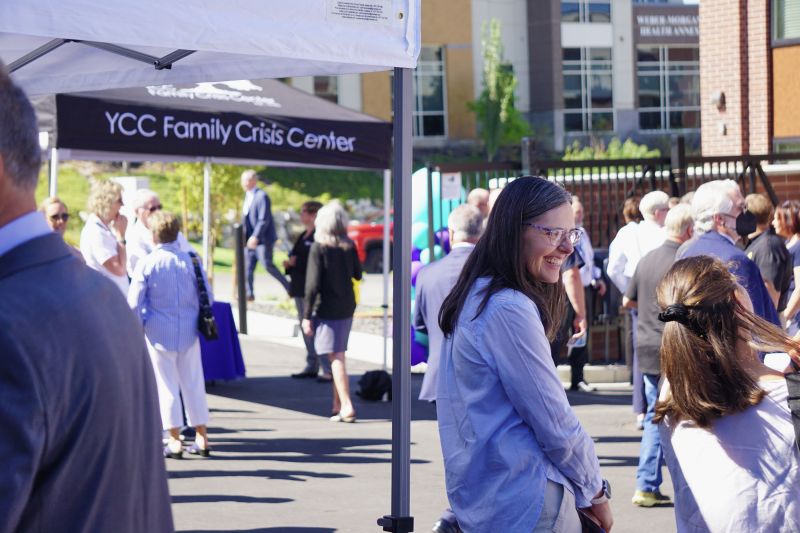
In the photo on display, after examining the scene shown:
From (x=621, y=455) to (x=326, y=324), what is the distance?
303cm

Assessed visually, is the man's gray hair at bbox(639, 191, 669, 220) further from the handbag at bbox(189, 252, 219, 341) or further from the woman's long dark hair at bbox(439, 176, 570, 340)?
the woman's long dark hair at bbox(439, 176, 570, 340)

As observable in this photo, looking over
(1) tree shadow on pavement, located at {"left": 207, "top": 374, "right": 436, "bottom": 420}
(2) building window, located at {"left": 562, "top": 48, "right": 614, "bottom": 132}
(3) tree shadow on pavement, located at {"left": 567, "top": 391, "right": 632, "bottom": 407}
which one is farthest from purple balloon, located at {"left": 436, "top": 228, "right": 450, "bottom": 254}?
(2) building window, located at {"left": 562, "top": 48, "right": 614, "bottom": 132}

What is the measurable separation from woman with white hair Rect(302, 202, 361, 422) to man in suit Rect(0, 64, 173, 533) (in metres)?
8.26

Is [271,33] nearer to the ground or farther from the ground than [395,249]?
farther from the ground

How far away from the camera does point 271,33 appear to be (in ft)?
14.2

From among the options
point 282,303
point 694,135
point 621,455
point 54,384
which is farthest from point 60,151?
point 694,135

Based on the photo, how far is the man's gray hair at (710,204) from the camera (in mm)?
6328

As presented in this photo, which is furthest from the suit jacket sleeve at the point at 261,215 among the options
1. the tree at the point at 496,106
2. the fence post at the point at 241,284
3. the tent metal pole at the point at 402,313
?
the tree at the point at 496,106

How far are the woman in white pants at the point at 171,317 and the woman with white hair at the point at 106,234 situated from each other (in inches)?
10.3

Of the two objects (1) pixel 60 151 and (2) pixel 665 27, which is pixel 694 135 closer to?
(2) pixel 665 27

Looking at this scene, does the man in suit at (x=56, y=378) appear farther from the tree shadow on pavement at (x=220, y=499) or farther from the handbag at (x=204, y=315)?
the handbag at (x=204, y=315)

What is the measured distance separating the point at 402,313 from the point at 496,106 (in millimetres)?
53175

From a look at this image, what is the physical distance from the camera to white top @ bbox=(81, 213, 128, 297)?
865cm

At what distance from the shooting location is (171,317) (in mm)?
8516
